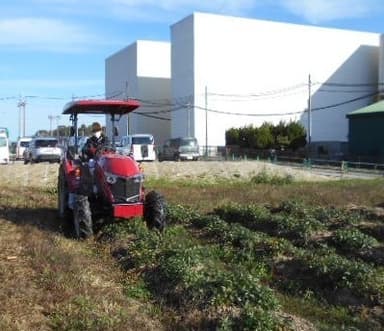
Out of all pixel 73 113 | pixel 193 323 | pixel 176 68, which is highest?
pixel 176 68

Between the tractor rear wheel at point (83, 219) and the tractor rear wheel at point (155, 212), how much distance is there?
39.7 inches

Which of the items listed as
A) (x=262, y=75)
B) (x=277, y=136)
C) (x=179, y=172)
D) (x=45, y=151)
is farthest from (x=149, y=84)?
(x=179, y=172)

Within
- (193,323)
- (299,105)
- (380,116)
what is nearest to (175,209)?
(193,323)

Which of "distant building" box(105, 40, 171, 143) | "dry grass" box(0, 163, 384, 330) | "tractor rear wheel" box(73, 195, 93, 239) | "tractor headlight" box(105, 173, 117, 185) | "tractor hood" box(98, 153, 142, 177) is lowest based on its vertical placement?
"dry grass" box(0, 163, 384, 330)

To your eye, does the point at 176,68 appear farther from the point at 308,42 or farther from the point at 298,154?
the point at 298,154

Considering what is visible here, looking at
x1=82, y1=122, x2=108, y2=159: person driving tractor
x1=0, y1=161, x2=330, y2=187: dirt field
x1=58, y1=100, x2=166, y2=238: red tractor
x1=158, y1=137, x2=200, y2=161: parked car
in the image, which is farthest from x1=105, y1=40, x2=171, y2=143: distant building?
x1=82, y1=122, x2=108, y2=159: person driving tractor

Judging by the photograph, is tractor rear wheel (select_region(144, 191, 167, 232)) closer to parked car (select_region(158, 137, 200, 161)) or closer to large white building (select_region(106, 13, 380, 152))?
parked car (select_region(158, 137, 200, 161))

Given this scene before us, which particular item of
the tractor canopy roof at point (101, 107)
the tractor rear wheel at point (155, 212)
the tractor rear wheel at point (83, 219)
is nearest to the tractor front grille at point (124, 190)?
the tractor rear wheel at point (155, 212)

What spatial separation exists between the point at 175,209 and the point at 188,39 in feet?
180

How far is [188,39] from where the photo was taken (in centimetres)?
6719

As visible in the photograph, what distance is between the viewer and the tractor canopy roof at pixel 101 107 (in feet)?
41.2

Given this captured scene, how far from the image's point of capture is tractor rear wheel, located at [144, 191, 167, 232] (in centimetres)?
1147

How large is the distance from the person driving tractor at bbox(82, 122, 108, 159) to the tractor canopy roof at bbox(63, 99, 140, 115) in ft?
1.46

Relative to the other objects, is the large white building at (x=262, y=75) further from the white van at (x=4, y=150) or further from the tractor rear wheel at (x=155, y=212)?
the tractor rear wheel at (x=155, y=212)
